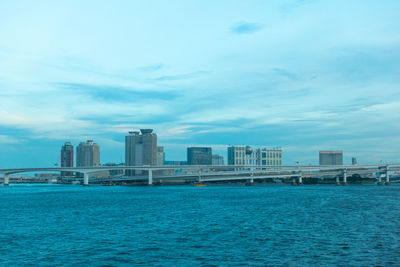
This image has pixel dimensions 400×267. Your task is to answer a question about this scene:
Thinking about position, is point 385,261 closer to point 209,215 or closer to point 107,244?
point 107,244

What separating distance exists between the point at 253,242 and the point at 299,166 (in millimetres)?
146285

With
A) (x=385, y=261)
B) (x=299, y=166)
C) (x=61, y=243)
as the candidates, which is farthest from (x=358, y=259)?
(x=299, y=166)

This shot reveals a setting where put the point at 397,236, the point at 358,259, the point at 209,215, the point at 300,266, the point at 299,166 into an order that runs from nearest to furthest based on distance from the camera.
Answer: the point at 300,266
the point at 358,259
the point at 397,236
the point at 209,215
the point at 299,166

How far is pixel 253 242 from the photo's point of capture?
29.4 meters

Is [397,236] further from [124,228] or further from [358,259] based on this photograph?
[124,228]

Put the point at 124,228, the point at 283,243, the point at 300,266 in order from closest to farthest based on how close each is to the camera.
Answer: the point at 300,266 < the point at 283,243 < the point at 124,228

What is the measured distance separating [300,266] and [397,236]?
41.8ft

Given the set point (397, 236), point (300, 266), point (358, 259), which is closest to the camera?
point (300, 266)

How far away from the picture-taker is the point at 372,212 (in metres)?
48.7

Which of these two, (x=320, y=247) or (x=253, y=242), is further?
(x=253, y=242)

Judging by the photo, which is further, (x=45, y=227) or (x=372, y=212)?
(x=372, y=212)

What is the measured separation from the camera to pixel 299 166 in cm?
17112

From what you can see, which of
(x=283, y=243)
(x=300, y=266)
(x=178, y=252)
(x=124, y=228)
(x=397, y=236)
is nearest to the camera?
(x=300, y=266)

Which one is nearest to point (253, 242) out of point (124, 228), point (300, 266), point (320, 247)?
point (320, 247)
